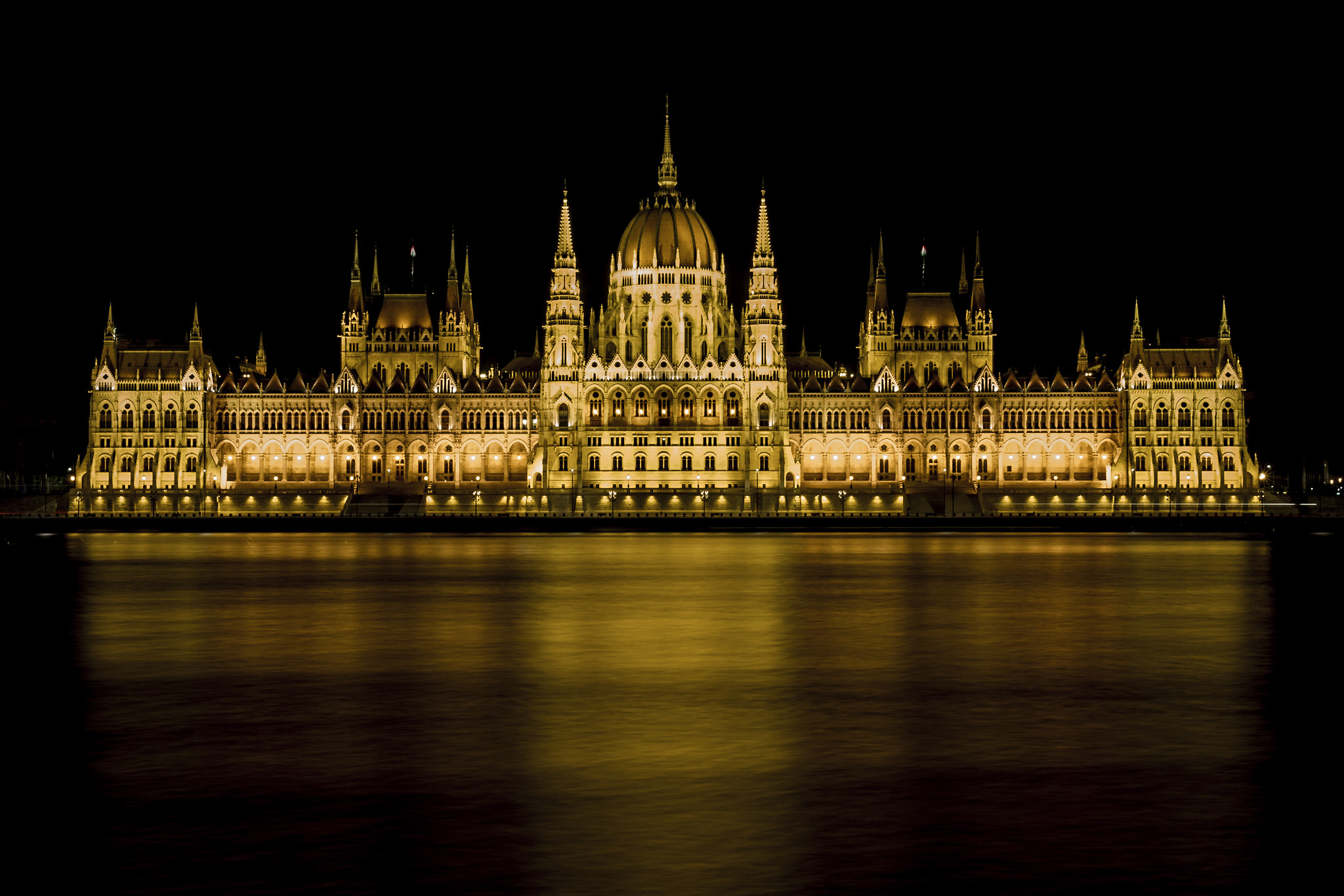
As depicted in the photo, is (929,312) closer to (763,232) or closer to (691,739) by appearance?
(763,232)

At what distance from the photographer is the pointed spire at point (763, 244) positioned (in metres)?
113

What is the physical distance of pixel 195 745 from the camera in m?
20.1

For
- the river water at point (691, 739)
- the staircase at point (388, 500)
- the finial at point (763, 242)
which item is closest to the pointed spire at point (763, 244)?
the finial at point (763, 242)

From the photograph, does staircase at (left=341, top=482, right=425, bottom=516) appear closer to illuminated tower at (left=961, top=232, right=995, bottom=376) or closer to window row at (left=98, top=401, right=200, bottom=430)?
window row at (left=98, top=401, right=200, bottom=430)

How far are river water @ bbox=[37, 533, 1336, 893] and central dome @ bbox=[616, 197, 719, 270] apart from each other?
245 feet

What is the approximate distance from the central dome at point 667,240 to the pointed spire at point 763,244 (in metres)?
5.49

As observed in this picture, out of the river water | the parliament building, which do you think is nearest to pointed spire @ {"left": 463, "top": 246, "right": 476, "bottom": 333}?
the parliament building

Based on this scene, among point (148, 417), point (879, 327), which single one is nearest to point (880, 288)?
point (879, 327)

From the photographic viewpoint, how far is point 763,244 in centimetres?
11369

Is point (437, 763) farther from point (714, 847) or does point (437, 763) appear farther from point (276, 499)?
point (276, 499)

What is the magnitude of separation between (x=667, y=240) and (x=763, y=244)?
8.32 metres

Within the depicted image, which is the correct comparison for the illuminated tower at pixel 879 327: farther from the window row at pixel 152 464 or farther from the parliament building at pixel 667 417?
the window row at pixel 152 464

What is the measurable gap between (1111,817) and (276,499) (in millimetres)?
90343

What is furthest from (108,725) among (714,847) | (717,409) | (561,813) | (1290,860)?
(717,409)
